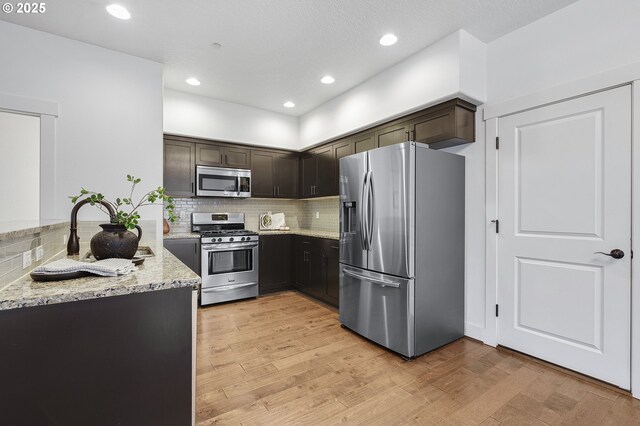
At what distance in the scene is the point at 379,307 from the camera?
2.75m

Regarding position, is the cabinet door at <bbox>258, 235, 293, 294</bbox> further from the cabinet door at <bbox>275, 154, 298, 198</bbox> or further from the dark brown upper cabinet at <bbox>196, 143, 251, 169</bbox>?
the dark brown upper cabinet at <bbox>196, 143, 251, 169</bbox>

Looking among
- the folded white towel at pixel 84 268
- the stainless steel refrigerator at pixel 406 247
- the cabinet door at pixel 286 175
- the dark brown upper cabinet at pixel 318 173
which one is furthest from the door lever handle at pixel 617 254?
the cabinet door at pixel 286 175

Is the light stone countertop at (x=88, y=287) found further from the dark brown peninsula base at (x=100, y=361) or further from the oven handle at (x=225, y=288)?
the oven handle at (x=225, y=288)

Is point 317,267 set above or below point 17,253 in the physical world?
below

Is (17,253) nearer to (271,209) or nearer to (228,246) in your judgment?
(228,246)

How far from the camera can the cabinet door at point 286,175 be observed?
4.86 meters

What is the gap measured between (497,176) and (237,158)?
3.41 metres

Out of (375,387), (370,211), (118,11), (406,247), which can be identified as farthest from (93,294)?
(118,11)

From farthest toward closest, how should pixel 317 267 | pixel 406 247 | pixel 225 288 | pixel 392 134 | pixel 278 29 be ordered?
pixel 317 267 < pixel 225 288 < pixel 392 134 < pixel 278 29 < pixel 406 247

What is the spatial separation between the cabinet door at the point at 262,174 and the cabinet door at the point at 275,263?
75 cm

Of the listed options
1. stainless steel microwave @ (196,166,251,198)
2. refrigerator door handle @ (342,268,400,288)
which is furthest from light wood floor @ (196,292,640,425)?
stainless steel microwave @ (196,166,251,198)

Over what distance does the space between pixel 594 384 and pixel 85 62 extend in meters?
5.11

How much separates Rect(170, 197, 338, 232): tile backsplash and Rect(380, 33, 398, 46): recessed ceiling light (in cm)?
235

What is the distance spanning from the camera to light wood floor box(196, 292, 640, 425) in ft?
5.86
